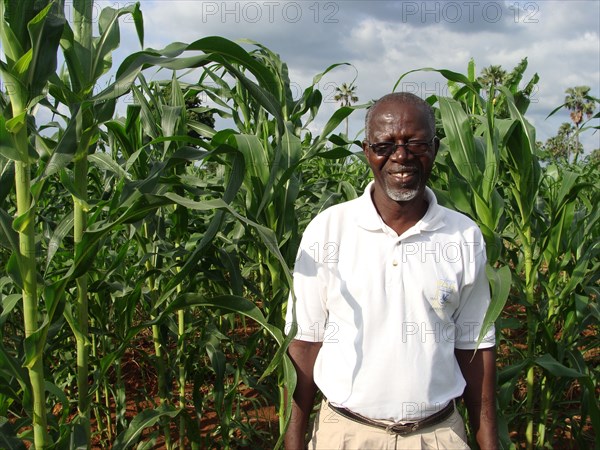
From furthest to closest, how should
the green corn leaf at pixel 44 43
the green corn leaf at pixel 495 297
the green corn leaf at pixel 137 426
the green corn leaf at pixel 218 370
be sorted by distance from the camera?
the green corn leaf at pixel 218 370 < the green corn leaf at pixel 137 426 < the green corn leaf at pixel 495 297 < the green corn leaf at pixel 44 43

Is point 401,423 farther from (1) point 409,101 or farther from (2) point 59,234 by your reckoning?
(2) point 59,234

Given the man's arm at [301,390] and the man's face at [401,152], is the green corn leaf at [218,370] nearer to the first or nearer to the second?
the man's arm at [301,390]

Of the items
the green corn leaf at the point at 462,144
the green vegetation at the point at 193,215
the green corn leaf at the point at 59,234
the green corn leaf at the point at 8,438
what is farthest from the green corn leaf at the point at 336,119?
the green corn leaf at the point at 8,438

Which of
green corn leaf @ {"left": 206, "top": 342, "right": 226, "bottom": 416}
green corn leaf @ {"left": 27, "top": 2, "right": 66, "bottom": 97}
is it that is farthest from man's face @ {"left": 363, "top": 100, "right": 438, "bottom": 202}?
green corn leaf @ {"left": 206, "top": 342, "right": 226, "bottom": 416}

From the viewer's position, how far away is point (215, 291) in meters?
3.27

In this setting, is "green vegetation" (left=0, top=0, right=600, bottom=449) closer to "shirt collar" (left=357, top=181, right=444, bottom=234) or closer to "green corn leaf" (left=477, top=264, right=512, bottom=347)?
"green corn leaf" (left=477, top=264, right=512, bottom=347)

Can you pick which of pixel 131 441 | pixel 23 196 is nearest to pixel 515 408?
pixel 131 441

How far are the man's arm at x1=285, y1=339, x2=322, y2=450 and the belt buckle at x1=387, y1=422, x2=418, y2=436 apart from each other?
0.30 metres

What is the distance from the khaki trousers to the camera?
171 cm

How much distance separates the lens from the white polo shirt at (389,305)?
1702mm

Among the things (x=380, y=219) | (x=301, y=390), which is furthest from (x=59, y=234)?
(x=380, y=219)

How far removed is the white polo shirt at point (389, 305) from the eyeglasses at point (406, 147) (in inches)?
6.8

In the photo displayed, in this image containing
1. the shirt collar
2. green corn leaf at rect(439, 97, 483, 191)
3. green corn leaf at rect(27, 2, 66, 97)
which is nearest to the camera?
green corn leaf at rect(27, 2, 66, 97)

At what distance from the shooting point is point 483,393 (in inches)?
72.6
